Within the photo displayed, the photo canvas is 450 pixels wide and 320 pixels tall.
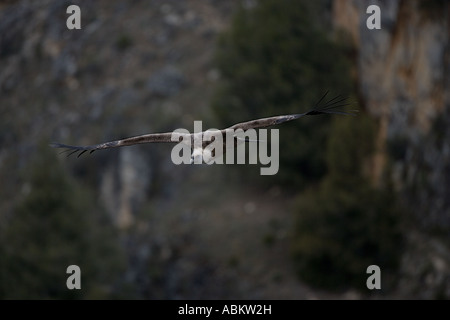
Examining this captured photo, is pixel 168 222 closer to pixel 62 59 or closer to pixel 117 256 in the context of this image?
pixel 117 256

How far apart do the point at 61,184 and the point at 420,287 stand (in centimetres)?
2198

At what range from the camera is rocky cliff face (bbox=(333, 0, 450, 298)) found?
45.6 m

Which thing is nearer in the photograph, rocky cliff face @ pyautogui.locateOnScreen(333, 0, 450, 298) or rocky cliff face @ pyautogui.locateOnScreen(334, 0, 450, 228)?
rocky cliff face @ pyautogui.locateOnScreen(333, 0, 450, 298)

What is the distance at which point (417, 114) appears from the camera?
4838 cm

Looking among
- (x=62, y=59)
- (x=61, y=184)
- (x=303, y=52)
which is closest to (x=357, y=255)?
(x=303, y=52)

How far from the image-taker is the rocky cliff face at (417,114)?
150 ft

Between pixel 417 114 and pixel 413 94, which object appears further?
pixel 413 94

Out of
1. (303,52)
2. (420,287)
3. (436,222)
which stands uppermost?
→ (303,52)

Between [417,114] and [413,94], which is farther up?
[413,94]

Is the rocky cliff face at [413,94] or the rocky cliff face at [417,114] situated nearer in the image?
the rocky cliff face at [417,114]
